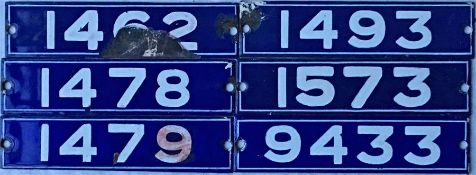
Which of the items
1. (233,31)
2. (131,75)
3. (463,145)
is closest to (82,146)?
(131,75)

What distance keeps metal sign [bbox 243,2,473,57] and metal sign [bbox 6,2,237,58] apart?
0.33 ft

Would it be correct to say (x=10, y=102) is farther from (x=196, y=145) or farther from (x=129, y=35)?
(x=196, y=145)

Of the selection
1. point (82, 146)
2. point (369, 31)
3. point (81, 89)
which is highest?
point (369, 31)

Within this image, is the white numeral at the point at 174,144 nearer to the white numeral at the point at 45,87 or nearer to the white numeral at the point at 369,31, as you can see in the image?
the white numeral at the point at 45,87

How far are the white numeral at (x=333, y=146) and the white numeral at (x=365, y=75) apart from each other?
0.29ft

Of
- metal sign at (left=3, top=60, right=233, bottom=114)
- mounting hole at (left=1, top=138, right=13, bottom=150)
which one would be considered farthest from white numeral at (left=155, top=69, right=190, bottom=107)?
mounting hole at (left=1, top=138, right=13, bottom=150)

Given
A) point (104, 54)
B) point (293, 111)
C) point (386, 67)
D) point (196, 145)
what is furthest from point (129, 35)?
point (386, 67)

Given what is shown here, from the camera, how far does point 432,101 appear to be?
5.49 feet

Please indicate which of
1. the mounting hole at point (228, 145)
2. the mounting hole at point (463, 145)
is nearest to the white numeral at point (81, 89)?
the mounting hole at point (228, 145)

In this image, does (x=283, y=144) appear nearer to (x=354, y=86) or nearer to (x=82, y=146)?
(x=354, y=86)

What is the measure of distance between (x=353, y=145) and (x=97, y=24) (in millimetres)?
707

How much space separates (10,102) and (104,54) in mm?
267

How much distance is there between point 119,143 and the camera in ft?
5.57

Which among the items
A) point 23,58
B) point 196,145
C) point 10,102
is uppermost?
point 23,58
